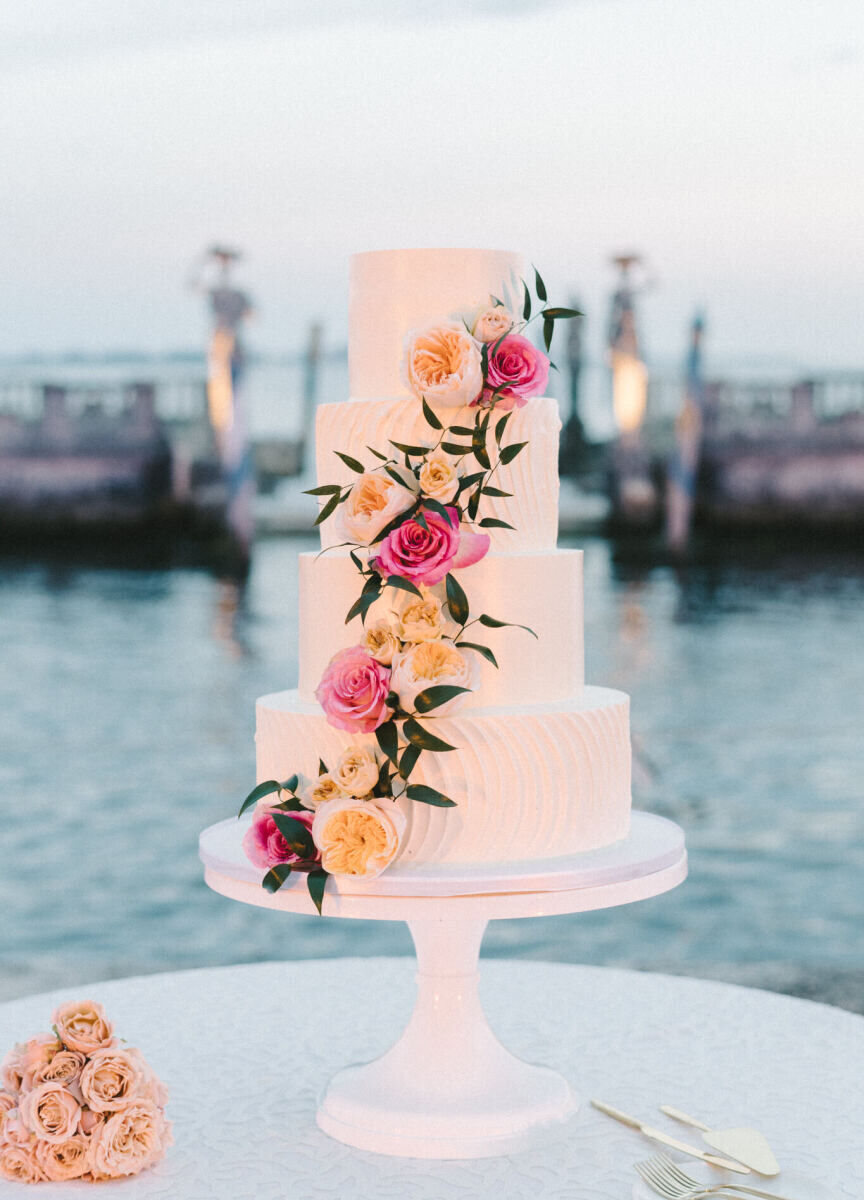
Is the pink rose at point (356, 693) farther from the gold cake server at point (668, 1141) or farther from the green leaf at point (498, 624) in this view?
the gold cake server at point (668, 1141)

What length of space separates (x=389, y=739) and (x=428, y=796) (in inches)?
4.9

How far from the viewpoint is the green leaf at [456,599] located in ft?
9.38

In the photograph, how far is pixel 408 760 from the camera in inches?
110

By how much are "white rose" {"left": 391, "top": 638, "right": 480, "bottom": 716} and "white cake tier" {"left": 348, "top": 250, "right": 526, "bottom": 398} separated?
1.87 ft

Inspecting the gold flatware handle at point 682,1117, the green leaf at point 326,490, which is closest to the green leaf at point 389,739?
the green leaf at point 326,490

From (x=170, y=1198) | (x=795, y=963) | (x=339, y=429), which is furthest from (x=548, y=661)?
(x=795, y=963)

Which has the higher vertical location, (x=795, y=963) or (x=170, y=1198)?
(x=170, y=1198)

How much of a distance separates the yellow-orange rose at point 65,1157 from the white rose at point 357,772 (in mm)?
787

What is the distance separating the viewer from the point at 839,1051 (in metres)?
3.51

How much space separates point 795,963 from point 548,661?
125 inches

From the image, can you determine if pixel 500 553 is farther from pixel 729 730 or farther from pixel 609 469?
pixel 609 469

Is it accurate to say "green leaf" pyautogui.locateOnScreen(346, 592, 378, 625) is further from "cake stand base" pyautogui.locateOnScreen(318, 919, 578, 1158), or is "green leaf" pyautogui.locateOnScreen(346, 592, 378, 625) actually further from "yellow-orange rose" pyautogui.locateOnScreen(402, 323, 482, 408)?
"cake stand base" pyautogui.locateOnScreen(318, 919, 578, 1158)

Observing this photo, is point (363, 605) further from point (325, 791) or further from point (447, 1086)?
point (447, 1086)

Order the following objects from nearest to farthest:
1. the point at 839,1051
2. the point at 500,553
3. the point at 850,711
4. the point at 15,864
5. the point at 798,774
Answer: the point at 500,553 < the point at 839,1051 < the point at 15,864 < the point at 798,774 < the point at 850,711
